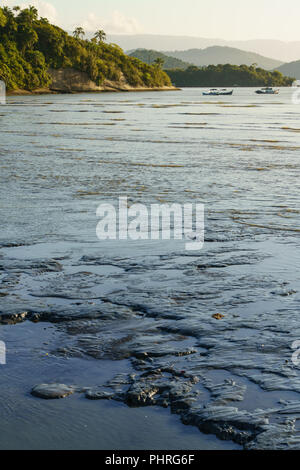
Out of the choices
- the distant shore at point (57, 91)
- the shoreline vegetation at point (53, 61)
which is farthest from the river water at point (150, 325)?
the distant shore at point (57, 91)

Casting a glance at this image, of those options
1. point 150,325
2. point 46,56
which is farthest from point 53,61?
point 150,325

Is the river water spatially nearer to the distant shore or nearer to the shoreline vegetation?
the shoreline vegetation

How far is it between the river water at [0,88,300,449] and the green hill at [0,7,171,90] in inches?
4022

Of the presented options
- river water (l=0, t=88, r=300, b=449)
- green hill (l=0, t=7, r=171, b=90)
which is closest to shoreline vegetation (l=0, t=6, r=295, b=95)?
green hill (l=0, t=7, r=171, b=90)

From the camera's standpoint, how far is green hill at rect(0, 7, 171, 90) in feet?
392

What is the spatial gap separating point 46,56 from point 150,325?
14451 cm

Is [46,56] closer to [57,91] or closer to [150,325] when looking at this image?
[57,91]

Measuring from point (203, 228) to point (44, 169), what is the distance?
23.0 feet

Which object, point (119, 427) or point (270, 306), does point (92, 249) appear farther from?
point (119, 427)

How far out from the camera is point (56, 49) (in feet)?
457

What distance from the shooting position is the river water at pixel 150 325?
3598 mm

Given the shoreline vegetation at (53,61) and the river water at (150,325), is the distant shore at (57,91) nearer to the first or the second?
the shoreline vegetation at (53,61)

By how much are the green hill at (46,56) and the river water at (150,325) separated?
335 feet

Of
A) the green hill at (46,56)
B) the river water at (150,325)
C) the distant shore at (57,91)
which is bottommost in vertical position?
the river water at (150,325)
